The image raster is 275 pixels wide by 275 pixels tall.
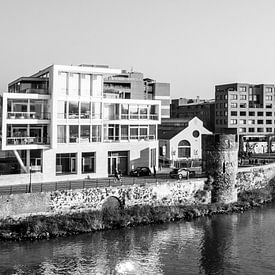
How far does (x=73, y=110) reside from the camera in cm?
4494

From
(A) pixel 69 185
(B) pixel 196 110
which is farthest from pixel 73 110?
(B) pixel 196 110

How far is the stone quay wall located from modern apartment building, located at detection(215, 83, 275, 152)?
5895 centimetres

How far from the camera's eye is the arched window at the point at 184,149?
2606 inches

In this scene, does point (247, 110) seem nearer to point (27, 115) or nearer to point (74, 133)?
point (74, 133)

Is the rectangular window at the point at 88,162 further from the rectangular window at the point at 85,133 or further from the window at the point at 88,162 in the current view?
the rectangular window at the point at 85,133

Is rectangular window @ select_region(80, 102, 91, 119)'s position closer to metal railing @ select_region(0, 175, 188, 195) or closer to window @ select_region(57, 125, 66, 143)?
window @ select_region(57, 125, 66, 143)

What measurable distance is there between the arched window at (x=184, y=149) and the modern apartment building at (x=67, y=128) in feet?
55.1

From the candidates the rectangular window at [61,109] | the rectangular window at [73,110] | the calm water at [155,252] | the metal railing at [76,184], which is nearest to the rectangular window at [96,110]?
the rectangular window at [73,110]

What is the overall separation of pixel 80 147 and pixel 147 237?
1377 centimetres

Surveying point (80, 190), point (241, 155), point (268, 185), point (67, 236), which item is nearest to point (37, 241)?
point (67, 236)

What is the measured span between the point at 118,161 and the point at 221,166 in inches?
429

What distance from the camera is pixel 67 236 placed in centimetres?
3359

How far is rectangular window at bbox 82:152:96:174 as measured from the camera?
4550 cm

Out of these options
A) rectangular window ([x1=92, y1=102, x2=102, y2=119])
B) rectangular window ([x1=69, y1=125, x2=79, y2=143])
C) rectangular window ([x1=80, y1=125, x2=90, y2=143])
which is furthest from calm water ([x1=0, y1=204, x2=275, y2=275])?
rectangular window ([x1=92, y1=102, x2=102, y2=119])
